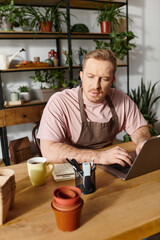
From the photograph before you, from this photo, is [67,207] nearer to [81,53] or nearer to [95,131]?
[95,131]

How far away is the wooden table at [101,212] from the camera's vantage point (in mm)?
729

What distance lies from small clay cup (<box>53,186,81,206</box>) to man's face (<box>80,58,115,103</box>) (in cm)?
91

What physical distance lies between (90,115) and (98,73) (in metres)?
0.30

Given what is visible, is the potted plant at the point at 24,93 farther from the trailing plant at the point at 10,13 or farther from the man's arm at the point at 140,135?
the man's arm at the point at 140,135

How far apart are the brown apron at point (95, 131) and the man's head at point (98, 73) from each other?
12 centimetres

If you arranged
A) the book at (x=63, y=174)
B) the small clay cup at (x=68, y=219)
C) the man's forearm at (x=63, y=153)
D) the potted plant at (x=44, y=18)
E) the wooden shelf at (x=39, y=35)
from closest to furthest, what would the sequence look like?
1. the small clay cup at (x=68, y=219)
2. the book at (x=63, y=174)
3. the man's forearm at (x=63, y=153)
4. the wooden shelf at (x=39, y=35)
5. the potted plant at (x=44, y=18)

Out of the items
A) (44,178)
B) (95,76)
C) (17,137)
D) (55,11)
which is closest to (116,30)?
(55,11)

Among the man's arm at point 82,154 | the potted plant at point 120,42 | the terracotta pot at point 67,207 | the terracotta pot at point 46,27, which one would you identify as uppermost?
the terracotta pot at point 46,27

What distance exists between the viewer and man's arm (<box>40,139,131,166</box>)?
1188 millimetres

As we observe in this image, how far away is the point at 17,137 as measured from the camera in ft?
11.8

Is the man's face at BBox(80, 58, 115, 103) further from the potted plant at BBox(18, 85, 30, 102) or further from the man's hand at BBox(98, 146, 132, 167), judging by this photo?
the potted plant at BBox(18, 85, 30, 102)

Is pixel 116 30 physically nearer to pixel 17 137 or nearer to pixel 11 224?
pixel 17 137

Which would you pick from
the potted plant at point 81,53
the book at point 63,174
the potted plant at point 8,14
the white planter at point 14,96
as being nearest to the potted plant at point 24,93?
the white planter at point 14,96

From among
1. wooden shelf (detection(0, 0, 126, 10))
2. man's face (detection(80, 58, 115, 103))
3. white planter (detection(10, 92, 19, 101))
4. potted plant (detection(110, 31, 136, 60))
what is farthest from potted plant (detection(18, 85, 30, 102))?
man's face (detection(80, 58, 115, 103))
